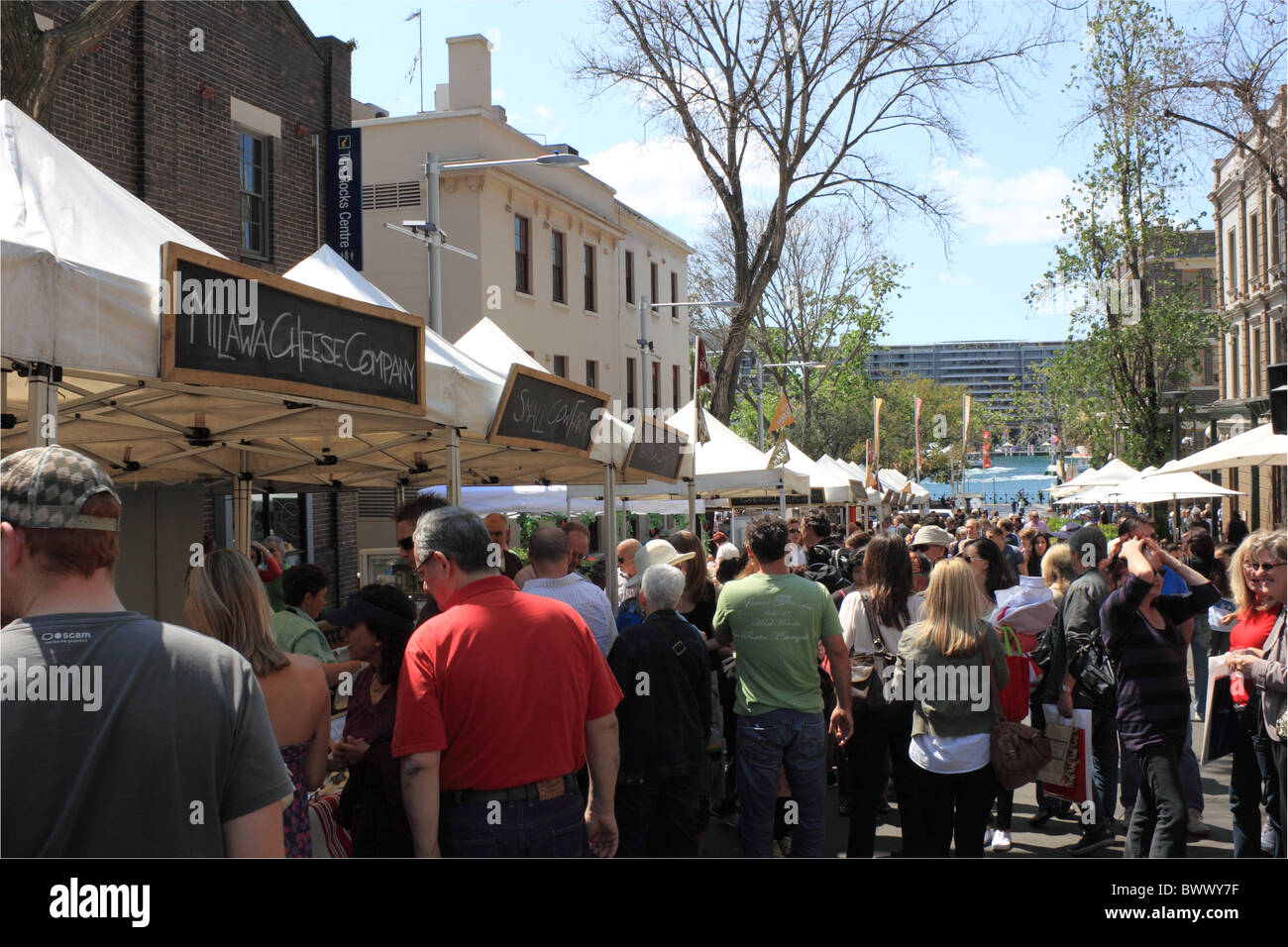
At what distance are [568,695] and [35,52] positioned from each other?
22.2ft

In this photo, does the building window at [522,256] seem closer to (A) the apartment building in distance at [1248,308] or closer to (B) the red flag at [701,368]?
(B) the red flag at [701,368]

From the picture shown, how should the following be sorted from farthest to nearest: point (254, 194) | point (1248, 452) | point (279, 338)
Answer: point (254, 194) → point (1248, 452) → point (279, 338)

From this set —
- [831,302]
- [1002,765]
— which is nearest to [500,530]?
[1002,765]

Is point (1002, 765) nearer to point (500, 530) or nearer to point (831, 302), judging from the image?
point (500, 530)

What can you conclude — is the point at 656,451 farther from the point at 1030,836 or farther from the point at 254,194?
the point at 254,194

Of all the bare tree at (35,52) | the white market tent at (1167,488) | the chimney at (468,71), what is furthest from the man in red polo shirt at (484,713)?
the chimney at (468,71)

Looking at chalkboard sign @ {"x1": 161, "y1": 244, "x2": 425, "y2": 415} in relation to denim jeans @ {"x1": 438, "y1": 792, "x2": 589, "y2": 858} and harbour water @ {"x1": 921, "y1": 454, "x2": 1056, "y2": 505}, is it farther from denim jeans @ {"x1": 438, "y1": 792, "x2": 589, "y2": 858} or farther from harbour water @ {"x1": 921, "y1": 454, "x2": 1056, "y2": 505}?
harbour water @ {"x1": 921, "y1": 454, "x2": 1056, "y2": 505}

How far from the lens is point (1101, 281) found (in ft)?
99.9

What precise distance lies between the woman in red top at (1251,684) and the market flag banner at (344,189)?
1568 centimetres

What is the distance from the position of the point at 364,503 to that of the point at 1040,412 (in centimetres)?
6485

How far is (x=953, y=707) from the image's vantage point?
5758mm

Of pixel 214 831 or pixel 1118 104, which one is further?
pixel 1118 104

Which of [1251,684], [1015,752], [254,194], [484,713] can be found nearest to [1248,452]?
[1251,684]

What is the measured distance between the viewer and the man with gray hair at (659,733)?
19.1 ft
